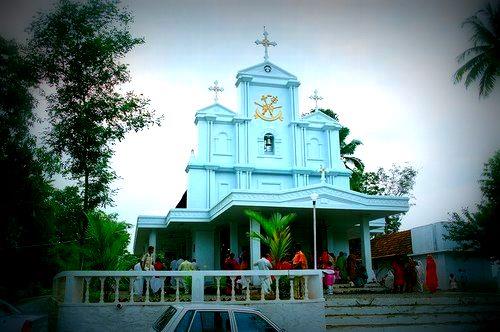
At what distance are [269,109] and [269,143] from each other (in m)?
2.11

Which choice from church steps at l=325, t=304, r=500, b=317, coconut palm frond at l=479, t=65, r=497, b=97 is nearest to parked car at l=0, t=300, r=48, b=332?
church steps at l=325, t=304, r=500, b=317

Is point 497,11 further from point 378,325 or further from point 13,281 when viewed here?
point 13,281

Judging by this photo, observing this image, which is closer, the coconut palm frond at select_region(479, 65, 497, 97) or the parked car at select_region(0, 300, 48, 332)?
the parked car at select_region(0, 300, 48, 332)

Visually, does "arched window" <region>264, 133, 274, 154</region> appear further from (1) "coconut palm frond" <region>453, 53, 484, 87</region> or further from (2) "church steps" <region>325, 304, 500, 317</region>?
(2) "church steps" <region>325, 304, 500, 317</region>

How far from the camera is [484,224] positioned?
20766 mm

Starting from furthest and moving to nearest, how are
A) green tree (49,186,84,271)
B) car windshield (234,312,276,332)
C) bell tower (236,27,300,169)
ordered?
green tree (49,186,84,271), bell tower (236,27,300,169), car windshield (234,312,276,332)

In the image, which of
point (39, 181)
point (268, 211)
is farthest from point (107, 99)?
point (268, 211)

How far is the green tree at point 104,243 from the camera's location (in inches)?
432

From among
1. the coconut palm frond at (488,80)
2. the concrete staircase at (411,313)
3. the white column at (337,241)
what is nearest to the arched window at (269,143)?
the white column at (337,241)

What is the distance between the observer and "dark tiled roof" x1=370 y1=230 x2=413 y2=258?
28625mm

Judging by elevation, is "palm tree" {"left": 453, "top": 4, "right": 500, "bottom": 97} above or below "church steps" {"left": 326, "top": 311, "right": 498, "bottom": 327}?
above

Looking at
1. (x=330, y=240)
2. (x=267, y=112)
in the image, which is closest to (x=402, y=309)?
(x=330, y=240)

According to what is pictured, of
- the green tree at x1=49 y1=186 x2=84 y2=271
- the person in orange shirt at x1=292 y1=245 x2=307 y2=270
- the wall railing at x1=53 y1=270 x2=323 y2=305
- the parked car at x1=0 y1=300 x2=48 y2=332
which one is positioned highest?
the green tree at x1=49 y1=186 x2=84 y2=271

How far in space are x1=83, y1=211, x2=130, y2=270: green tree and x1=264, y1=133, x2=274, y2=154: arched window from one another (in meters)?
16.4
